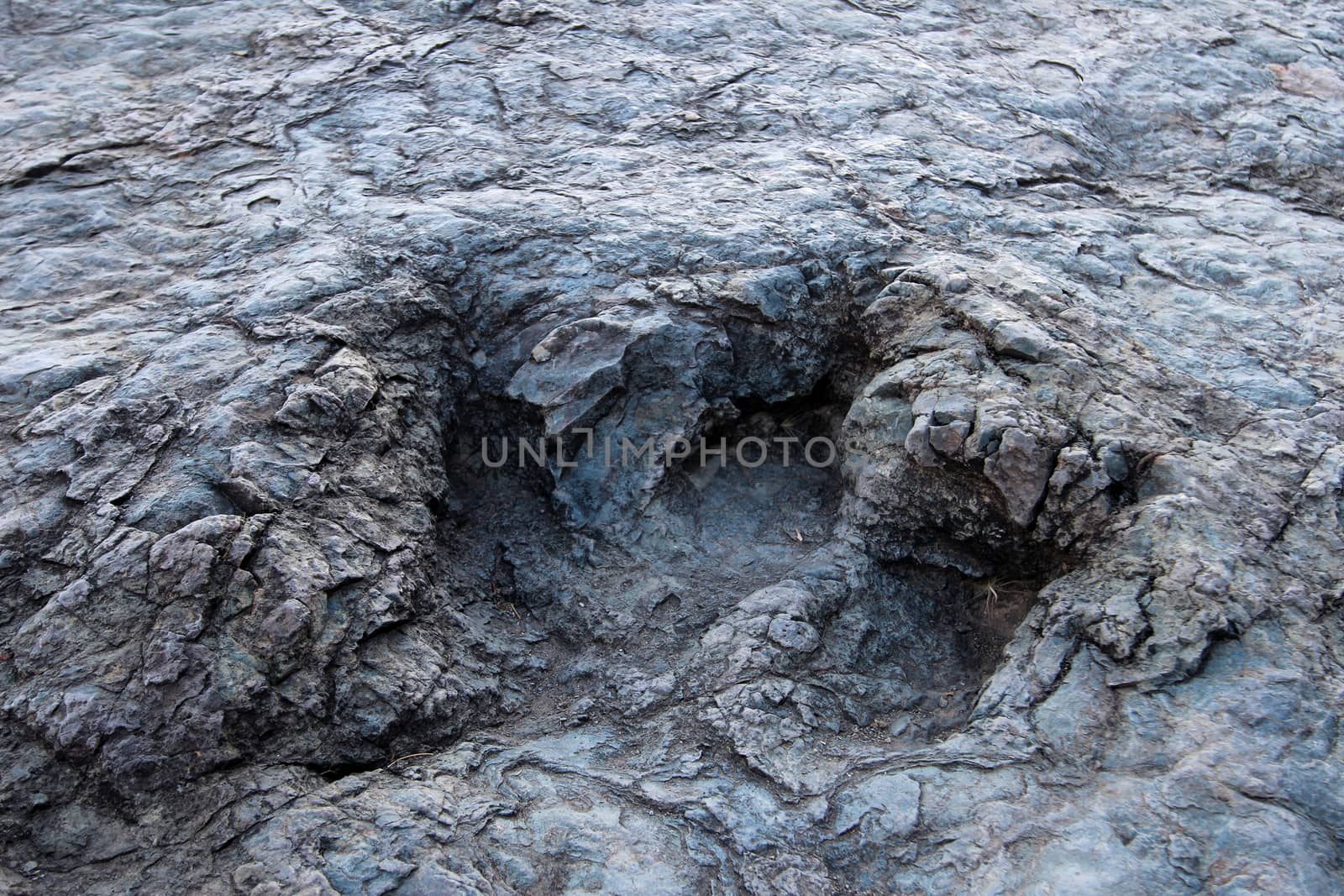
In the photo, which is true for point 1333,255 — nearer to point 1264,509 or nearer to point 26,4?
point 1264,509

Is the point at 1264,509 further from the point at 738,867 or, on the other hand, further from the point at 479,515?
the point at 479,515

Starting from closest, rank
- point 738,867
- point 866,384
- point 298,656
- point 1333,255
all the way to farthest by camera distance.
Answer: point 738,867, point 298,656, point 866,384, point 1333,255

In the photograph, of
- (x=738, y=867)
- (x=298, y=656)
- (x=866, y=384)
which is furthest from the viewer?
(x=866, y=384)

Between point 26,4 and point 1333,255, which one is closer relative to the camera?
point 1333,255

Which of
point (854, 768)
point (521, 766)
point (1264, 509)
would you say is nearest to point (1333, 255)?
point (1264, 509)

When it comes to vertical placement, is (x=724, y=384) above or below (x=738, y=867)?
above

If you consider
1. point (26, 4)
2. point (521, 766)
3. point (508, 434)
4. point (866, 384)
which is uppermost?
point (26, 4)
